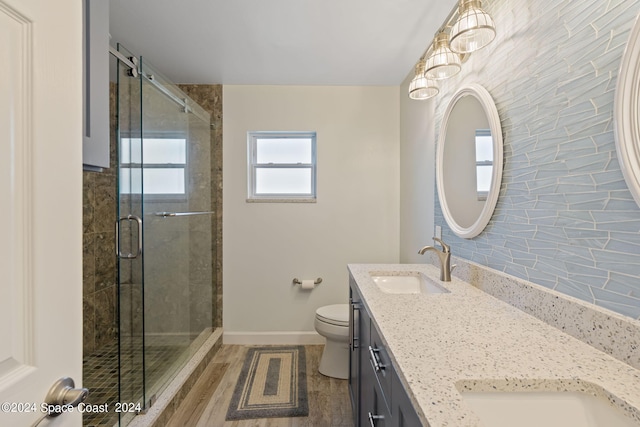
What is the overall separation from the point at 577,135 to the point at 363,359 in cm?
117

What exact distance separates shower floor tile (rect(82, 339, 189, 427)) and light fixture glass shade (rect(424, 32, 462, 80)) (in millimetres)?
2172

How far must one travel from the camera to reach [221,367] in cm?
234

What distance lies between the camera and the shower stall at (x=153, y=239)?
1.61 meters

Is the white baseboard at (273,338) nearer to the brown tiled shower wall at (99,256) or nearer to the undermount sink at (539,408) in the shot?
the brown tiled shower wall at (99,256)

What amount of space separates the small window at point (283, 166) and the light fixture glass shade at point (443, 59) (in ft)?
4.77

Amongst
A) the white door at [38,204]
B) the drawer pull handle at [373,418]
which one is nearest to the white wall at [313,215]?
the drawer pull handle at [373,418]

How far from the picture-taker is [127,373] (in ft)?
5.46

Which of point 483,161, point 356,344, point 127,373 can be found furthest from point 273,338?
point 483,161

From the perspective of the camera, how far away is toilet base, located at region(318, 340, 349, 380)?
2.18m

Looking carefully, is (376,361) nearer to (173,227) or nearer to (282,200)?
(173,227)

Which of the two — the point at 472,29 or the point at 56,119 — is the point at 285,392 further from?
the point at 472,29

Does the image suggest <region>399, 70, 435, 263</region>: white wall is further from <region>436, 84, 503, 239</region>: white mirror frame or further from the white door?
the white door

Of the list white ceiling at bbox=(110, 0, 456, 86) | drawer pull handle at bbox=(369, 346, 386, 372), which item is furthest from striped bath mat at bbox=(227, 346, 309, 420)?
white ceiling at bbox=(110, 0, 456, 86)

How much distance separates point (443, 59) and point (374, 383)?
1452mm
